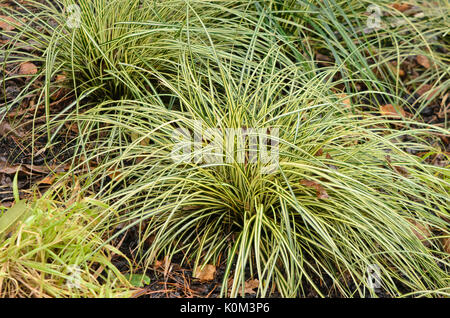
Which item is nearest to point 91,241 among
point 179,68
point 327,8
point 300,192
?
point 300,192

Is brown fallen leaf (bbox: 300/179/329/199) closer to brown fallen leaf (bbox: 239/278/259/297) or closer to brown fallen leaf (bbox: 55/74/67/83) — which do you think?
brown fallen leaf (bbox: 239/278/259/297)

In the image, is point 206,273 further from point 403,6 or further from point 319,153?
point 403,6

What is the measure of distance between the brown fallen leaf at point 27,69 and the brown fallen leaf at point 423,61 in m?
2.92

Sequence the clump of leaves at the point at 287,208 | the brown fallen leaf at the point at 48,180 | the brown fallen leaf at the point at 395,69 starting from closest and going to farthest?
the clump of leaves at the point at 287,208
the brown fallen leaf at the point at 48,180
the brown fallen leaf at the point at 395,69

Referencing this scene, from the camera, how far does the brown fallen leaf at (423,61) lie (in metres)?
4.34

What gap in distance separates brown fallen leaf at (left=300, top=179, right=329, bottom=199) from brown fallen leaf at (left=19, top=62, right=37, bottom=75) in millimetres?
2033

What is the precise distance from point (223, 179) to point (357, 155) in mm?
775

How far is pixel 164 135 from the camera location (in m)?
3.01

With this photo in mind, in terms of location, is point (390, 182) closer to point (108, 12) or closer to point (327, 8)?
point (327, 8)

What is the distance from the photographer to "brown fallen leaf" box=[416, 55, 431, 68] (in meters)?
4.34

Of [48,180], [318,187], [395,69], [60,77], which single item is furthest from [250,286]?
[395,69]

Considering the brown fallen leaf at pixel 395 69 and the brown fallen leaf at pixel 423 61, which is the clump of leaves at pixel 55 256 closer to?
the brown fallen leaf at pixel 395 69

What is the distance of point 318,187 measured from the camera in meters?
2.72

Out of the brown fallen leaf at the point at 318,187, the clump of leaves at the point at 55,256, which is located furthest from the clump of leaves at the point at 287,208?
the clump of leaves at the point at 55,256
